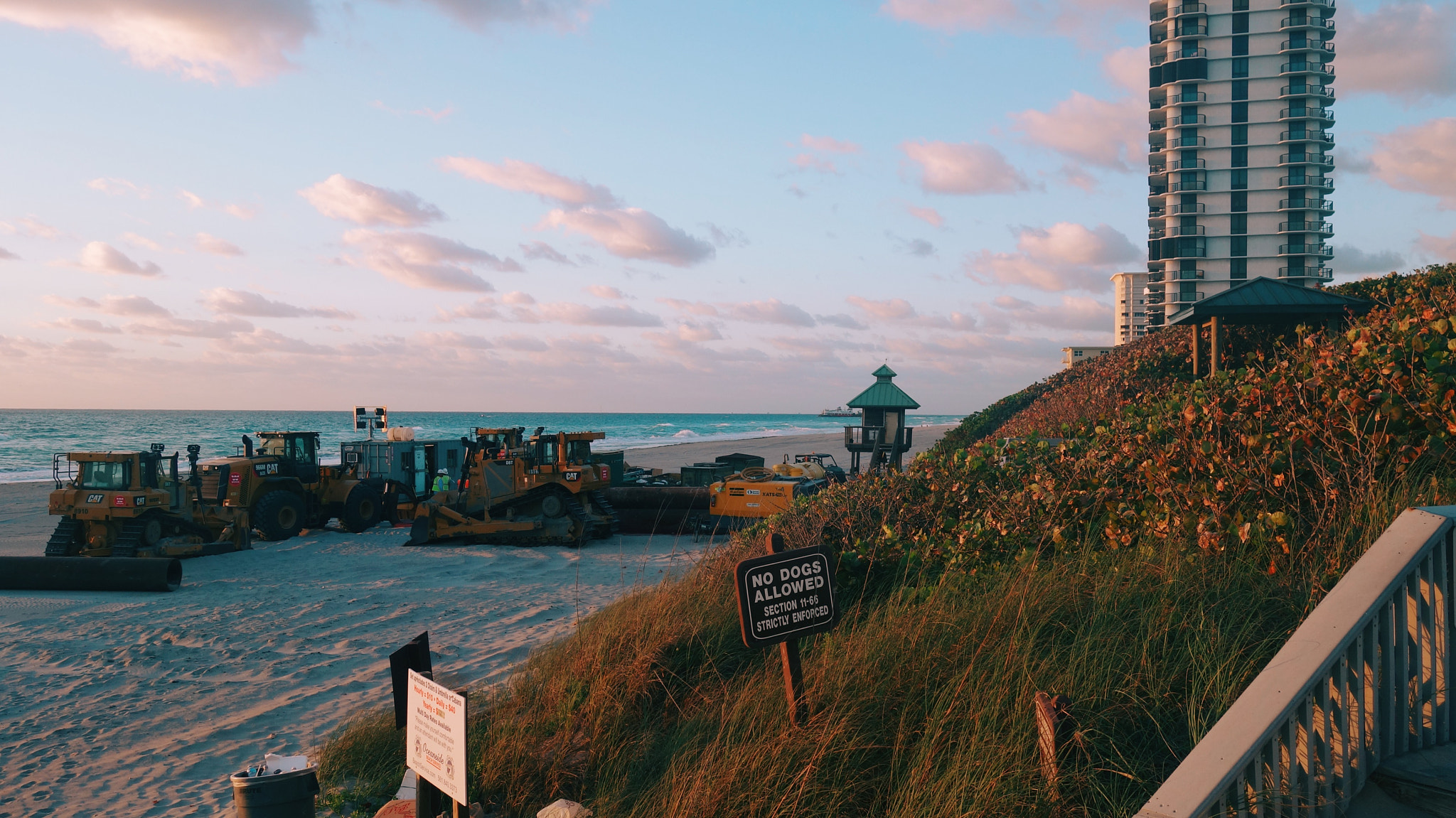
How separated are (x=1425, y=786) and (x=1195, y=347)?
45.7 feet

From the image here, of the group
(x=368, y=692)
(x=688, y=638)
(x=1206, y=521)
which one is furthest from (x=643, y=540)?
(x=1206, y=521)

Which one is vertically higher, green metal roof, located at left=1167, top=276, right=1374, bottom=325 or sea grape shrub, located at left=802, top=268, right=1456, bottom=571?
green metal roof, located at left=1167, top=276, right=1374, bottom=325

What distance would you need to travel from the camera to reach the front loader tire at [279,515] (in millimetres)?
19047

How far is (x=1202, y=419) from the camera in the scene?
6.59m

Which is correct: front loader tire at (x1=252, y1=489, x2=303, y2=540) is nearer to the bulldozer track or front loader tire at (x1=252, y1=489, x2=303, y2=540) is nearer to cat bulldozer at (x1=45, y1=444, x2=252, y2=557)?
cat bulldozer at (x1=45, y1=444, x2=252, y2=557)

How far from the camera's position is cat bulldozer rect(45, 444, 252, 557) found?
15695 millimetres

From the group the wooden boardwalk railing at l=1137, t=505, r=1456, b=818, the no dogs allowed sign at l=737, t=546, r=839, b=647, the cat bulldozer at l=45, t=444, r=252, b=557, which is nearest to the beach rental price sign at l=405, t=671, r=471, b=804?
the no dogs allowed sign at l=737, t=546, r=839, b=647

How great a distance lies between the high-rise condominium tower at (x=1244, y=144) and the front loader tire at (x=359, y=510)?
60.7 m

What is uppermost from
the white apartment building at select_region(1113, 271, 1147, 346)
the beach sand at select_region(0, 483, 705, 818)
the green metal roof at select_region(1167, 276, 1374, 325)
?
the white apartment building at select_region(1113, 271, 1147, 346)

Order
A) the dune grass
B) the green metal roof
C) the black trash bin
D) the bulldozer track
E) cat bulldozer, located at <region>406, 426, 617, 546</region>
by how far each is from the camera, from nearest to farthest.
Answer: the dune grass < the black trash bin < the green metal roof < the bulldozer track < cat bulldozer, located at <region>406, 426, 617, 546</region>

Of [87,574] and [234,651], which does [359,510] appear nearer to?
[87,574]

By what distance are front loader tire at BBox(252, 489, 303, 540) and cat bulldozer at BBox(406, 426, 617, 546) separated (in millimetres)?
3036

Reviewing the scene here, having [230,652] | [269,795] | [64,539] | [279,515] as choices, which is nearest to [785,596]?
[269,795]

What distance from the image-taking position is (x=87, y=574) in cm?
1367
